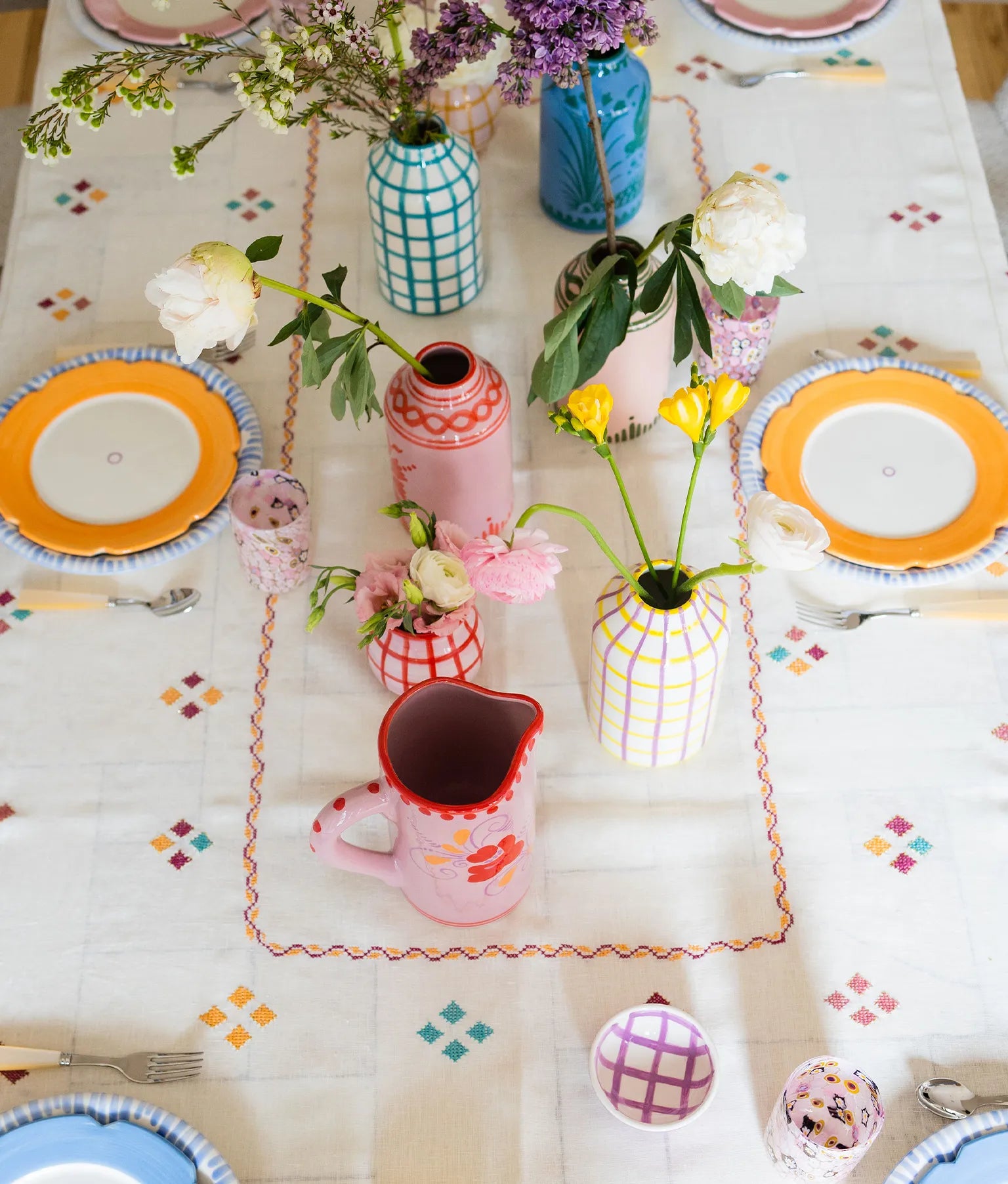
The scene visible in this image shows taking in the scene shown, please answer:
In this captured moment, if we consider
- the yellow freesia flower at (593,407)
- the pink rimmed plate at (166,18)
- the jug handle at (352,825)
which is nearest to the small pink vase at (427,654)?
the jug handle at (352,825)

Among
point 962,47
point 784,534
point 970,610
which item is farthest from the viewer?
point 962,47

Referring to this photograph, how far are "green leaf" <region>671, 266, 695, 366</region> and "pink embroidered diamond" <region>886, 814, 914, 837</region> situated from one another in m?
0.47

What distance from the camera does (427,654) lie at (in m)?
1.09

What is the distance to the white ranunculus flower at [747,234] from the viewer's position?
0.92 m

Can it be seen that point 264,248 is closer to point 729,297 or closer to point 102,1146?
point 729,297

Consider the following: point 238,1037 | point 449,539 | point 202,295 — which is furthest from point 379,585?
point 238,1037

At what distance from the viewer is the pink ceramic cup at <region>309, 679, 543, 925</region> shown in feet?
3.00

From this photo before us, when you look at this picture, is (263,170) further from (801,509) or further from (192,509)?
(801,509)

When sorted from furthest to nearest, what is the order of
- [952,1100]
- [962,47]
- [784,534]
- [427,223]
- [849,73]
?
1. [962,47]
2. [849,73]
3. [427,223]
4. [952,1100]
5. [784,534]

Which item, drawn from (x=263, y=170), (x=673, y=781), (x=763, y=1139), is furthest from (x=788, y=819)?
(x=263, y=170)

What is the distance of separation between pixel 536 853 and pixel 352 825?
209 mm

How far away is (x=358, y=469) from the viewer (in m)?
1.34

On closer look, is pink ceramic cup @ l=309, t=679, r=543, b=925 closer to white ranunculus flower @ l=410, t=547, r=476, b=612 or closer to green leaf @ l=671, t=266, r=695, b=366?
white ranunculus flower @ l=410, t=547, r=476, b=612

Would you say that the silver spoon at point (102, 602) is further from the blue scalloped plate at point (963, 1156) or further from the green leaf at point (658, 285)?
the blue scalloped plate at point (963, 1156)
